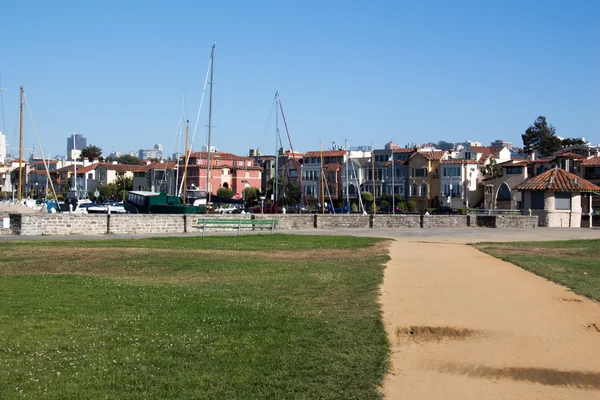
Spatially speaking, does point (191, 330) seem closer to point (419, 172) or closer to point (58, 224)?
point (58, 224)

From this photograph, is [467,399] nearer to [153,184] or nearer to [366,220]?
[366,220]

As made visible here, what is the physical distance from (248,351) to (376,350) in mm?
1857

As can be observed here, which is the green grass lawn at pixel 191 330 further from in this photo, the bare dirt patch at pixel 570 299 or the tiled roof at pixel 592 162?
the tiled roof at pixel 592 162

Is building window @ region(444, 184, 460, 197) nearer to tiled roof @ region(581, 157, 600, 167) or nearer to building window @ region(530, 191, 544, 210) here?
tiled roof @ region(581, 157, 600, 167)

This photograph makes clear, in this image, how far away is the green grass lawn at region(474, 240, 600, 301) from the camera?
1885 cm

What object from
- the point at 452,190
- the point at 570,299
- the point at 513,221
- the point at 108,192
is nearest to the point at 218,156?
the point at 108,192

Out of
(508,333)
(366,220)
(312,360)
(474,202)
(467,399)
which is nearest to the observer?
(467,399)

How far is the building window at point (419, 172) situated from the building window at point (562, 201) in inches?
1979

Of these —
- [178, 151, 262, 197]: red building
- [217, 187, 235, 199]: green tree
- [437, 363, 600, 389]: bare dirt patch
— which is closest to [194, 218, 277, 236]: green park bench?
[437, 363, 600, 389]: bare dirt patch

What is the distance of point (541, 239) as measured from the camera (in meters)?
39.2

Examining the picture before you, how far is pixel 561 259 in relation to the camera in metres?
26.2

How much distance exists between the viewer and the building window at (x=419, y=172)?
103m

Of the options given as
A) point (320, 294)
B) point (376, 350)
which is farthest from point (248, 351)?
point (320, 294)

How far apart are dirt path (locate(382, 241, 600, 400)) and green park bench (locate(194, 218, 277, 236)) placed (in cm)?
2132
